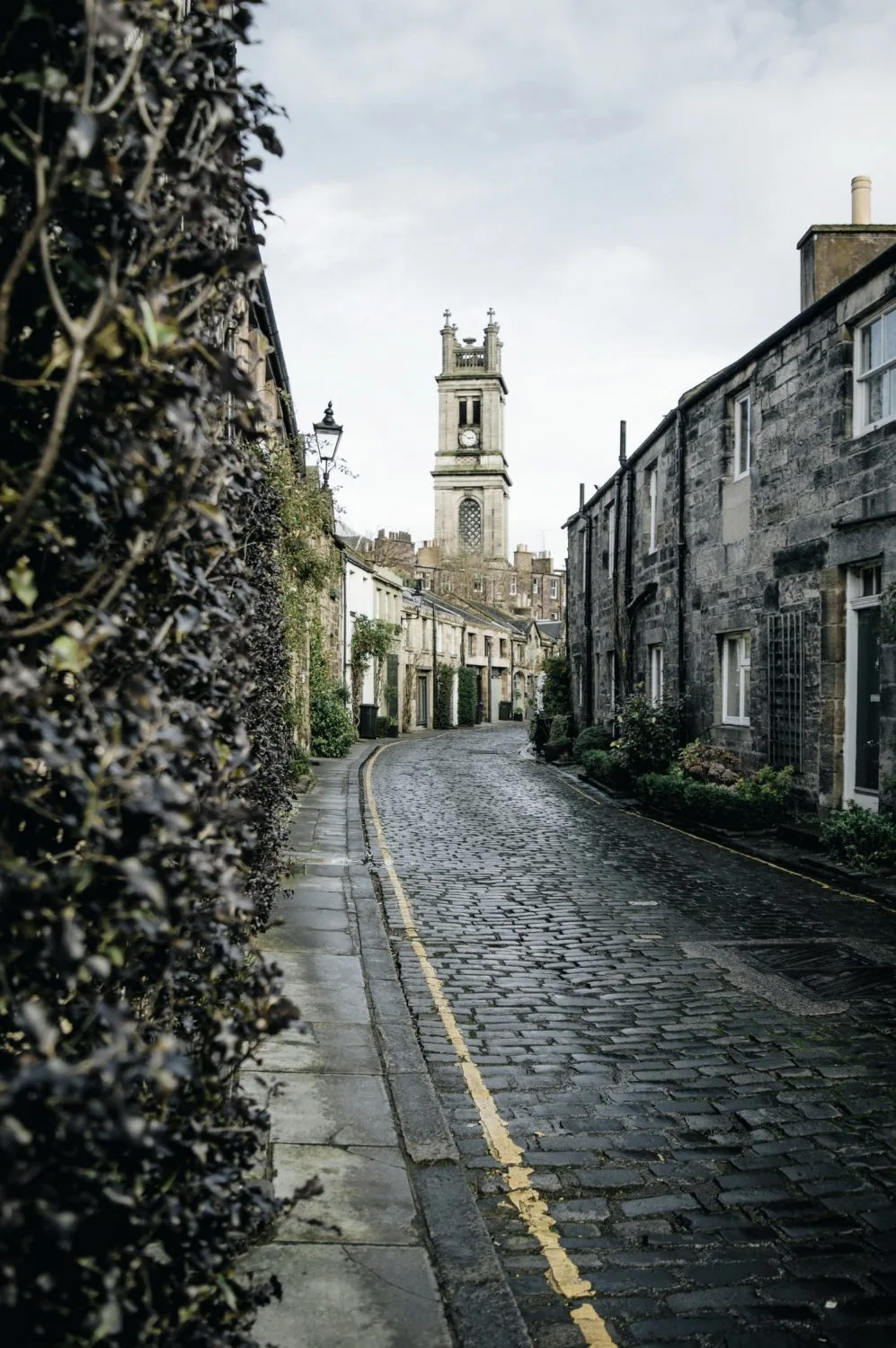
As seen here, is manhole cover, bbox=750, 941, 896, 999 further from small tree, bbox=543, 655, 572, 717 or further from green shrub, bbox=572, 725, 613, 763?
small tree, bbox=543, 655, 572, 717

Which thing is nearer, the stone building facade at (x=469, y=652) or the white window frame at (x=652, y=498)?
the white window frame at (x=652, y=498)

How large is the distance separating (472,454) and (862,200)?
80.9 meters

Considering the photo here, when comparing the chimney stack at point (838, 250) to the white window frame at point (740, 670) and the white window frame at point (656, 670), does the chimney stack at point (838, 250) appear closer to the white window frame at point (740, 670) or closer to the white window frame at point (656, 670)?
the white window frame at point (740, 670)

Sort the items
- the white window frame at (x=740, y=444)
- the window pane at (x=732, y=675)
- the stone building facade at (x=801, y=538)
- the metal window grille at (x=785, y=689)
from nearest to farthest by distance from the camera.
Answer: the stone building facade at (x=801, y=538) < the metal window grille at (x=785, y=689) < the white window frame at (x=740, y=444) < the window pane at (x=732, y=675)

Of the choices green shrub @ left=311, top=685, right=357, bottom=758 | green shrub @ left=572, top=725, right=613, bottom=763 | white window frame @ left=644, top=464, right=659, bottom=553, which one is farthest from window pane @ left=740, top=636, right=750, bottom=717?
green shrub @ left=311, top=685, right=357, bottom=758

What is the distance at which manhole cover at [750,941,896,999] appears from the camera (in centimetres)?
700

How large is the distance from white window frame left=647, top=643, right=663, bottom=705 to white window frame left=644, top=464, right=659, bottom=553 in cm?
202

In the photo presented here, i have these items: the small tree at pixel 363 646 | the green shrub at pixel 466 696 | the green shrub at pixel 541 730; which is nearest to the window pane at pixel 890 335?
the green shrub at pixel 541 730

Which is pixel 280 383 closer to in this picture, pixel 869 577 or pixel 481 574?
pixel 869 577

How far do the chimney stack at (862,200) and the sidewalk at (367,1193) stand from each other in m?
13.6

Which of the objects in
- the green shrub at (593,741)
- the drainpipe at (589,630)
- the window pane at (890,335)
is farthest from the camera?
the drainpipe at (589,630)

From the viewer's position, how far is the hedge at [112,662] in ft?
6.26

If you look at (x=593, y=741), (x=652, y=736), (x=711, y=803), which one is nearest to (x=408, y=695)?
(x=593, y=741)

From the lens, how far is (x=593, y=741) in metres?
25.0
